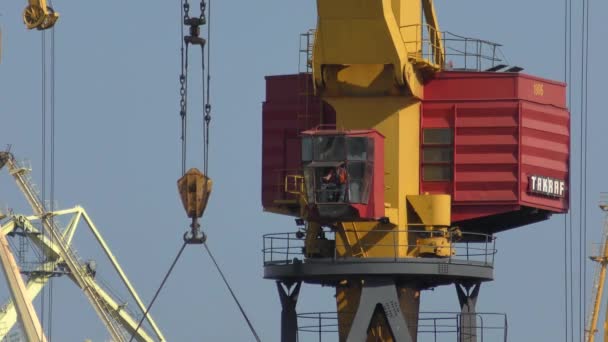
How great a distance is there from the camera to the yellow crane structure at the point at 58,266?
114 metres

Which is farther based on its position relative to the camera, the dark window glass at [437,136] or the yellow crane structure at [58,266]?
the yellow crane structure at [58,266]

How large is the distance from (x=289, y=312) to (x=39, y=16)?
10.9 m

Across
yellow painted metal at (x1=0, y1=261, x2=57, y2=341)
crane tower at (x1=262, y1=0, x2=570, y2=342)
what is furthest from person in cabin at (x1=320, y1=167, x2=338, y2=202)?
yellow painted metal at (x1=0, y1=261, x2=57, y2=341)

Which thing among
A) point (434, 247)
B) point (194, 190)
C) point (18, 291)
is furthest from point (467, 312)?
point (18, 291)

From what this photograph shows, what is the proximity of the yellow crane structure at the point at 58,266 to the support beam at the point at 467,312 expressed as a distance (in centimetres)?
5218

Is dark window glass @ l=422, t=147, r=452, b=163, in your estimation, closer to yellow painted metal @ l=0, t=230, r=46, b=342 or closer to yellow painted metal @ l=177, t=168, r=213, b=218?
yellow painted metal @ l=177, t=168, r=213, b=218

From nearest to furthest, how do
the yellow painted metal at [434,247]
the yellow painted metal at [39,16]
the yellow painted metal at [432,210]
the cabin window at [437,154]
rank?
the yellow painted metal at [39,16]
the yellow painted metal at [434,247]
the yellow painted metal at [432,210]
the cabin window at [437,154]

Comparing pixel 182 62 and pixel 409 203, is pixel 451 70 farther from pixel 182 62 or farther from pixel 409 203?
pixel 182 62

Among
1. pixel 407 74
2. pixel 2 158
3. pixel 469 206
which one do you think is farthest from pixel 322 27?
pixel 2 158

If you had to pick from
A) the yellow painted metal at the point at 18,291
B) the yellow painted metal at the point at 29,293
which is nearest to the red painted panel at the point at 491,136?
the yellow painted metal at the point at 18,291

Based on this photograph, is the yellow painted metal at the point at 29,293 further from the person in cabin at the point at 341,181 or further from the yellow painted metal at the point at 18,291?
the person in cabin at the point at 341,181

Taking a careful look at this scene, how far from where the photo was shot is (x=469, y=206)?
62969mm

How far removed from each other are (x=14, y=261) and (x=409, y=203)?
54391mm

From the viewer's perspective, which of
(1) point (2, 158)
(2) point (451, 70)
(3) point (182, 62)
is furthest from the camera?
(1) point (2, 158)
